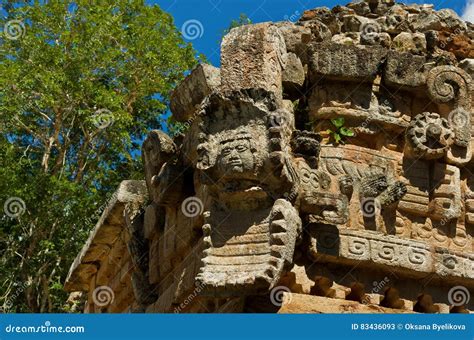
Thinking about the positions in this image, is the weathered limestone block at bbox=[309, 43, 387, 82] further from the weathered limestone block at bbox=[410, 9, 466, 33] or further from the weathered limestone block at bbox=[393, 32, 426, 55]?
the weathered limestone block at bbox=[410, 9, 466, 33]

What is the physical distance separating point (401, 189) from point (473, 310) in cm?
108

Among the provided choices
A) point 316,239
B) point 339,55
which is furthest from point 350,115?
point 316,239

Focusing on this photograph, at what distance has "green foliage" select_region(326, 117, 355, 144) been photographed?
25.7 feet

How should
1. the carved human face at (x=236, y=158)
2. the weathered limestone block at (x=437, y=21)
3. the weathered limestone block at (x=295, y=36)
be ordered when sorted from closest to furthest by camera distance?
the carved human face at (x=236, y=158)
the weathered limestone block at (x=295, y=36)
the weathered limestone block at (x=437, y=21)

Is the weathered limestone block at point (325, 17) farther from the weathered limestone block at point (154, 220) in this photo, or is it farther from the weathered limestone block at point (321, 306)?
the weathered limestone block at point (321, 306)

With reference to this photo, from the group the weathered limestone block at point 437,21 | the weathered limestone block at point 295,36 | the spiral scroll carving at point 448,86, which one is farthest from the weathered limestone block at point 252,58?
the weathered limestone block at point 437,21

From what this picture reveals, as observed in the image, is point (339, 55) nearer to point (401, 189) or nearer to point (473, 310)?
point (401, 189)

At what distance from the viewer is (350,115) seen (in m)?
7.93

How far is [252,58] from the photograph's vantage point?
24.2 feet

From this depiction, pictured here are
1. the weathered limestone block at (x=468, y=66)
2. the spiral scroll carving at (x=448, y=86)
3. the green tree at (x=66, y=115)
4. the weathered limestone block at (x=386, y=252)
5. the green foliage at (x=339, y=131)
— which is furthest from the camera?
the green tree at (x=66, y=115)

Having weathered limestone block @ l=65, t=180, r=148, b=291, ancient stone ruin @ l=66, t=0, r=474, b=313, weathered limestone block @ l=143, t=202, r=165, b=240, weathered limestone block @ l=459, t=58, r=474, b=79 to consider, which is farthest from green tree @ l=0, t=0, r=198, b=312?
weathered limestone block @ l=459, t=58, r=474, b=79

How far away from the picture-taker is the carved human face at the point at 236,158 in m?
6.88

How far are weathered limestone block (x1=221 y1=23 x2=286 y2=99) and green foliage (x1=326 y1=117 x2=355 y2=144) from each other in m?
0.59

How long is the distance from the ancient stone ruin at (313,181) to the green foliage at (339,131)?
12 mm
